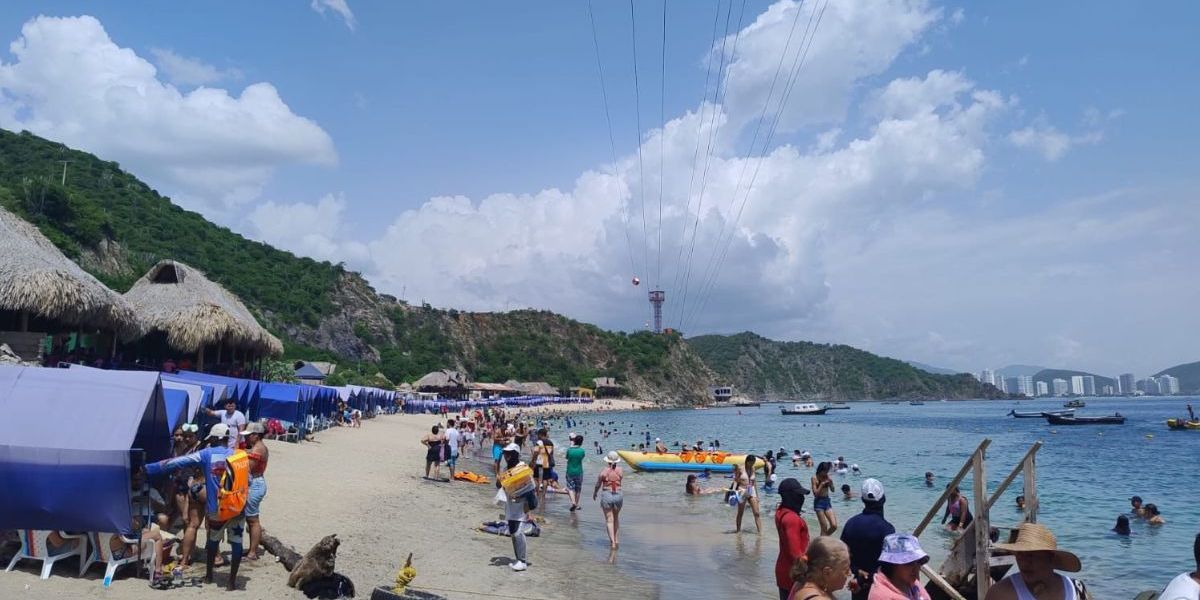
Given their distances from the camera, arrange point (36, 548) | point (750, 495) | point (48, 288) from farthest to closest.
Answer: point (48, 288) < point (750, 495) < point (36, 548)

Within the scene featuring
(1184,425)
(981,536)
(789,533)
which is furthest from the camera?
(1184,425)

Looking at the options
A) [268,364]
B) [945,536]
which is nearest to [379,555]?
[945,536]

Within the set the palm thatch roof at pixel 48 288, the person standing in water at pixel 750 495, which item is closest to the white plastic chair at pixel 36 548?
the person standing in water at pixel 750 495

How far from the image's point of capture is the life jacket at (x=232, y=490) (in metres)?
6.42

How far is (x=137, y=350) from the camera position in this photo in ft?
79.2

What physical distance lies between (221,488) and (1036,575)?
6031 millimetres

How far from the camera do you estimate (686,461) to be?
25.7 m

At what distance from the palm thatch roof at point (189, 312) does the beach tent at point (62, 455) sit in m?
15.8

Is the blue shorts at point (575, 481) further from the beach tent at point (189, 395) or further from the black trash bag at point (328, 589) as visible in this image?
the black trash bag at point (328, 589)

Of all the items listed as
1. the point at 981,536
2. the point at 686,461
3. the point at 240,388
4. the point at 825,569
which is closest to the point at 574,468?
the point at 981,536

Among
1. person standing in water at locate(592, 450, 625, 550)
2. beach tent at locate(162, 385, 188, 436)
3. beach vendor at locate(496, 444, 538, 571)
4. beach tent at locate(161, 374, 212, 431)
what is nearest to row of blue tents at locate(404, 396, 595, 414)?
beach tent at locate(161, 374, 212, 431)

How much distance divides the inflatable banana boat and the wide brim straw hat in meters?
21.2

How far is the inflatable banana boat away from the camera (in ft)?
82.0

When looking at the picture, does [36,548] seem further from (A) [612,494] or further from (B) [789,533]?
(A) [612,494]
